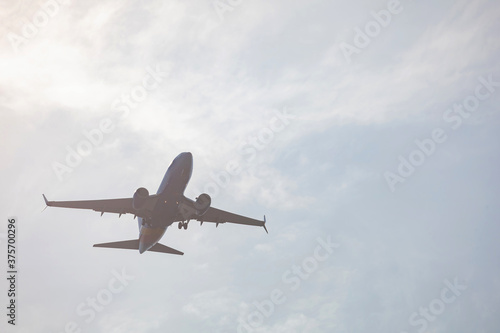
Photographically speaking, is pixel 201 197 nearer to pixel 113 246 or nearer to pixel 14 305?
pixel 113 246

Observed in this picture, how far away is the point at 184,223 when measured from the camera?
166 ft

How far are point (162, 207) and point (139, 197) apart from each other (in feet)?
7.82

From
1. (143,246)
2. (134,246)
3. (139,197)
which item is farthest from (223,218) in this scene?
(139,197)

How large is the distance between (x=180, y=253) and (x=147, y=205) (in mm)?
8620

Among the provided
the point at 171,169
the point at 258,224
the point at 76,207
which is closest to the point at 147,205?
the point at 171,169

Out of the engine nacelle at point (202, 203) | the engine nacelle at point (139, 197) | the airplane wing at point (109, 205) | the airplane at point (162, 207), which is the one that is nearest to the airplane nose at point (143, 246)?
the airplane at point (162, 207)

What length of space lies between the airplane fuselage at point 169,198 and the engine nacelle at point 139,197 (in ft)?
4.31

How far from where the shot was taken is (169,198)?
44250 mm

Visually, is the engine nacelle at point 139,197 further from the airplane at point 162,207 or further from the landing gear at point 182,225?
the landing gear at point 182,225

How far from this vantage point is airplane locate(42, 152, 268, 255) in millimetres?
43844

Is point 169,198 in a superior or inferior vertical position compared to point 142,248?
superior

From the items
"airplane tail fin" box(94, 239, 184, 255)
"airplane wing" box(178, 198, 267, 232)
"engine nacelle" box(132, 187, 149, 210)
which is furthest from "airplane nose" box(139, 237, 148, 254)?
"airplane wing" box(178, 198, 267, 232)

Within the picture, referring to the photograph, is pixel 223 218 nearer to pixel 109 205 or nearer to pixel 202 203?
pixel 202 203

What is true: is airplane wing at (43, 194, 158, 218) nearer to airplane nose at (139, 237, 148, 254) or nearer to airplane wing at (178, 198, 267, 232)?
airplane nose at (139, 237, 148, 254)
